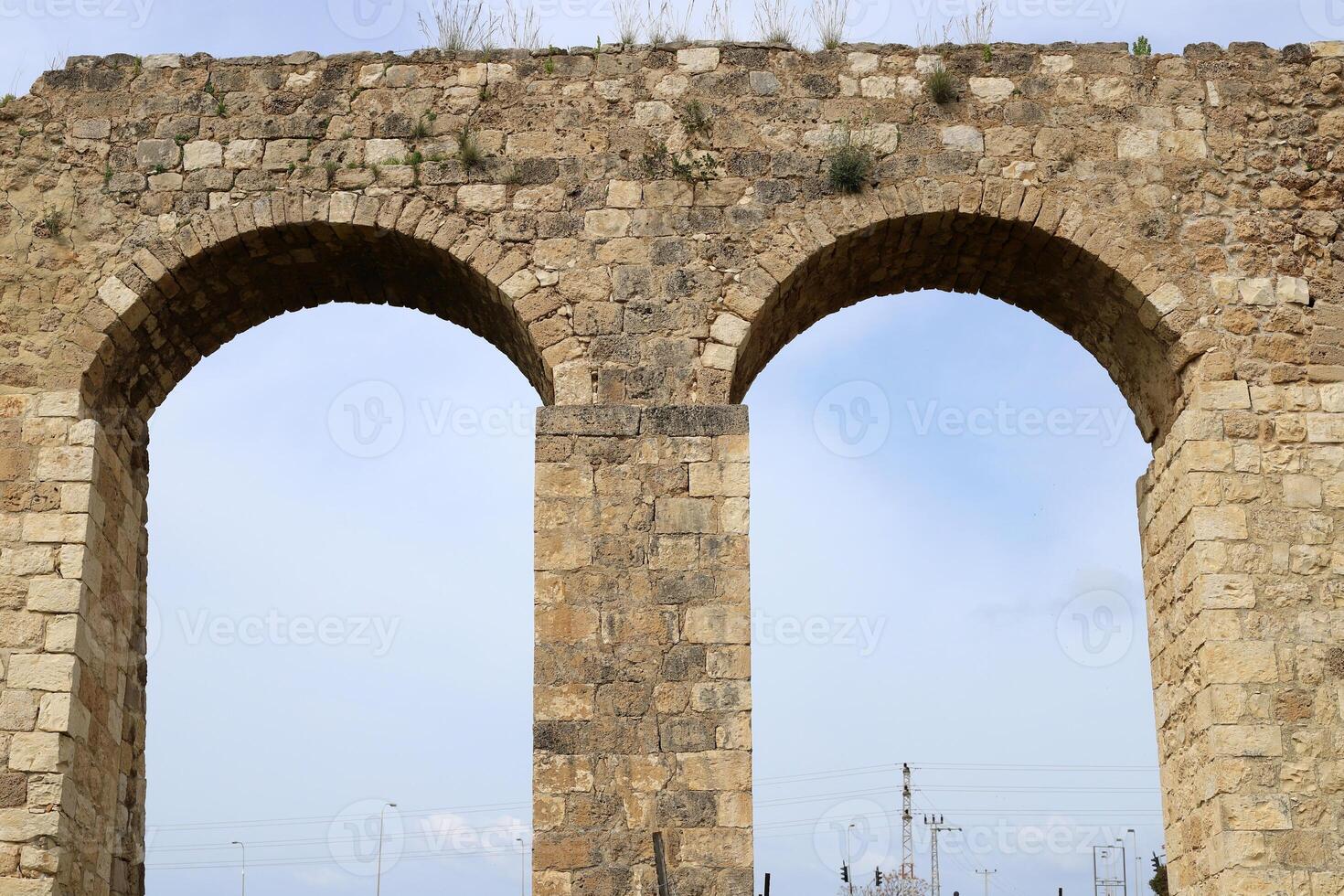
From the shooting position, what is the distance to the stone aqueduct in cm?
830

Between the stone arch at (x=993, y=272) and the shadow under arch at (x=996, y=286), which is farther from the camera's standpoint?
the shadow under arch at (x=996, y=286)

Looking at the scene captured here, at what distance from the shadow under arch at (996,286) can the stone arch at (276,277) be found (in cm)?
164

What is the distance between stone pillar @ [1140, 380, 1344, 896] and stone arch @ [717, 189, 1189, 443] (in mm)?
586

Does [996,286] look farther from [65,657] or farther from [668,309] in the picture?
[65,657]

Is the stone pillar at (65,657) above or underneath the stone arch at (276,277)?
underneath

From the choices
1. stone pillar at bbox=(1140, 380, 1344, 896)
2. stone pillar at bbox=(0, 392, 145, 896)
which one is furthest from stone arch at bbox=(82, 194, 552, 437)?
stone pillar at bbox=(1140, 380, 1344, 896)

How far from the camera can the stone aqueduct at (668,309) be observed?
8.30 m

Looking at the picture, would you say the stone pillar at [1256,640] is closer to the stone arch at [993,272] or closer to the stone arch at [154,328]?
the stone arch at [993,272]

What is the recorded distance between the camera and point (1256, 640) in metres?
8.45

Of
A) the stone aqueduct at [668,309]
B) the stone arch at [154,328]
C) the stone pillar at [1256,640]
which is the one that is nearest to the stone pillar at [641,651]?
the stone aqueduct at [668,309]

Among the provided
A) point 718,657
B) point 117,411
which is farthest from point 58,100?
point 718,657

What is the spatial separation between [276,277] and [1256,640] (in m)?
6.20

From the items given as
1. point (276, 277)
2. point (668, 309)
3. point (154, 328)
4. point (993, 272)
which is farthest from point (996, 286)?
point (154, 328)

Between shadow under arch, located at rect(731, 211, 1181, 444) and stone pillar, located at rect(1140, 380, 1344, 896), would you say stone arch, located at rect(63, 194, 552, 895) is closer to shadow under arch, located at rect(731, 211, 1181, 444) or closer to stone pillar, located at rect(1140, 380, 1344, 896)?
shadow under arch, located at rect(731, 211, 1181, 444)
